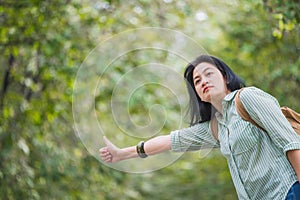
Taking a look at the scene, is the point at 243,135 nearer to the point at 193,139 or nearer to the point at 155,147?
the point at 193,139

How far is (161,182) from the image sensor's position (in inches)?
360

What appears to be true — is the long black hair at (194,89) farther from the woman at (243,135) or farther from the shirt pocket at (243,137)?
the shirt pocket at (243,137)

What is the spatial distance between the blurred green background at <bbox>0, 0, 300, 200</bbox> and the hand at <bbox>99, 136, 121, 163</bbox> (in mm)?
2390

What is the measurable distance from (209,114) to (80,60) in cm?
340

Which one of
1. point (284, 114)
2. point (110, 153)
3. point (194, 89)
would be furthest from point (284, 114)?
point (110, 153)

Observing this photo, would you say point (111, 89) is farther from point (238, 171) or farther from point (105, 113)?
point (238, 171)

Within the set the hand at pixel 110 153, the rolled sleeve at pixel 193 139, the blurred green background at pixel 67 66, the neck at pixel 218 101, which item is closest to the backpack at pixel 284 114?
the neck at pixel 218 101

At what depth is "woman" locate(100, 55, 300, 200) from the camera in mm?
2037

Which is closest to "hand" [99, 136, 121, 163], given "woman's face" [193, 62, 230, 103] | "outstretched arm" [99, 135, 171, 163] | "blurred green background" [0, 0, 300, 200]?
"outstretched arm" [99, 135, 171, 163]

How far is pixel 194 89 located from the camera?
2.41 m

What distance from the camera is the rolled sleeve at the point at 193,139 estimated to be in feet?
8.08

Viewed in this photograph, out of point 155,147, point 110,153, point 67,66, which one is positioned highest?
point 155,147

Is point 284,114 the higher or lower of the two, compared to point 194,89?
higher

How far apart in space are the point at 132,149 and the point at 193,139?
268mm
